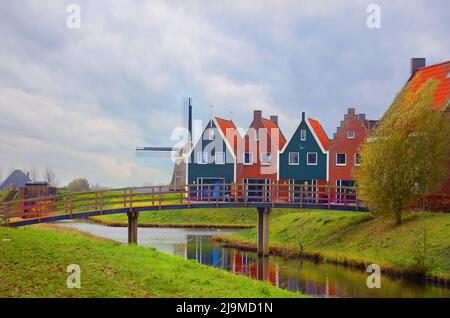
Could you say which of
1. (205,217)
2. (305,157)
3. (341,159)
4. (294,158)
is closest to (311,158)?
(305,157)

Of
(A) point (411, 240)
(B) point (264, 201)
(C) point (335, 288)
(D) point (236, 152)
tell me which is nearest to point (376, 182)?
(A) point (411, 240)

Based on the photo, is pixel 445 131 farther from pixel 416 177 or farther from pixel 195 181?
pixel 195 181

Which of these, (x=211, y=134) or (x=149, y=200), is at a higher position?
(x=211, y=134)

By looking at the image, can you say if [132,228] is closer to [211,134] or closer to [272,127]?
[211,134]

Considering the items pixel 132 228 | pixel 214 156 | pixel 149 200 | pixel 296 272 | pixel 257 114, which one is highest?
pixel 257 114

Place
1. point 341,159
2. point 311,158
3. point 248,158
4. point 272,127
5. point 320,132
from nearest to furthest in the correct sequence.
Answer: point 341,159 → point 311,158 → point 320,132 → point 248,158 → point 272,127

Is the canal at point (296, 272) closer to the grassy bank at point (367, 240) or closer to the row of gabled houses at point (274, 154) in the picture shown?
the grassy bank at point (367, 240)

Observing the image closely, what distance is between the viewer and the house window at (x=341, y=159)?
48.0 m

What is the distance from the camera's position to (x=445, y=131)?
3105 centimetres

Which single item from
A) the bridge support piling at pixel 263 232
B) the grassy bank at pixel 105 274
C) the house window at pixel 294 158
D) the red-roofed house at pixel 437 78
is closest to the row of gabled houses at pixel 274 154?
the house window at pixel 294 158

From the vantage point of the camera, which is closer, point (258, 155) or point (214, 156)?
point (258, 155)

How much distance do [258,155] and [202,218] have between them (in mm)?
7480

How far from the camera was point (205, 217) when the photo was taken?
53.1 m
